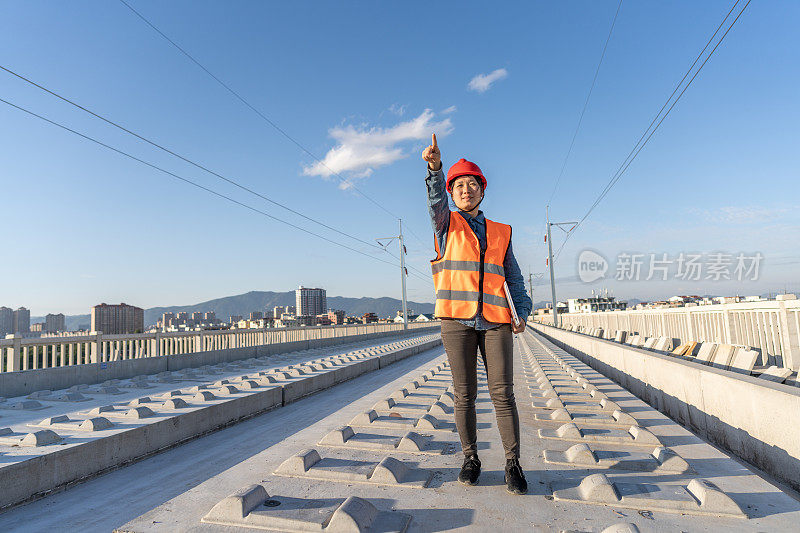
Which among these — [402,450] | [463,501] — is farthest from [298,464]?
[463,501]

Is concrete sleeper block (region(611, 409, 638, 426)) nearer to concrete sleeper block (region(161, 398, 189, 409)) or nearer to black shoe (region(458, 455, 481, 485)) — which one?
black shoe (region(458, 455, 481, 485))

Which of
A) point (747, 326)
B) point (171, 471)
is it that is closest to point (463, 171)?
point (171, 471)

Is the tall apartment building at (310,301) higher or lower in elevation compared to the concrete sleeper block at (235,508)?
higher

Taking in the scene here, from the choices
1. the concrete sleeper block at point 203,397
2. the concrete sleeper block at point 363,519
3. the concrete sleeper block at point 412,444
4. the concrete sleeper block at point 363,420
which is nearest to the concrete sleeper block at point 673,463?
the concrete sleeper block at point 412,444

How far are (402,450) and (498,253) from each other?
1837 mm

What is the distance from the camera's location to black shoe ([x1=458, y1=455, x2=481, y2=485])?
2871 mm

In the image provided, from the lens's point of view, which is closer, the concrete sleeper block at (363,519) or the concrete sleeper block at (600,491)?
the concrete sleeper block at (363,519)

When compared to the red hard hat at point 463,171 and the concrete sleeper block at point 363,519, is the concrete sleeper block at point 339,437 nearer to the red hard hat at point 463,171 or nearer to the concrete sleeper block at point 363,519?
the concrete sleeper block at point 363,519

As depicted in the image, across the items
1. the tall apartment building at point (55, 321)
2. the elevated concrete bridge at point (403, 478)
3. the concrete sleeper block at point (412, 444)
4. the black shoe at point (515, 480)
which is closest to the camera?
the elevated concrete bridge at point (403, 478)

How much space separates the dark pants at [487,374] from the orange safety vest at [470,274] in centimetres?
12

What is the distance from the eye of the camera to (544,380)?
23.2ft

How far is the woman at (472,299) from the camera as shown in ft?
9.40

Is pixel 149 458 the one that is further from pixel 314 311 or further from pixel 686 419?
pixel 314 311

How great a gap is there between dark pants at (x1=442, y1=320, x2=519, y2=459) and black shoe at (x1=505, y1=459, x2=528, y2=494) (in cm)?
5
